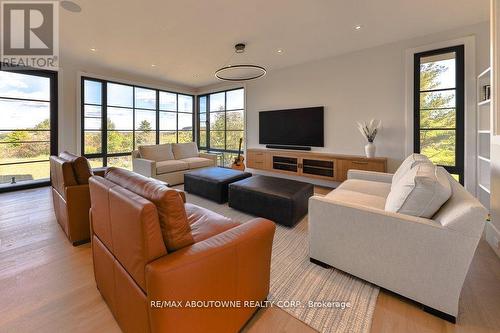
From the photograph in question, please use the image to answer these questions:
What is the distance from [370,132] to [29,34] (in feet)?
18.3

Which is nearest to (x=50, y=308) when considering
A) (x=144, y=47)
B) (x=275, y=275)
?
(x=275, y=275)

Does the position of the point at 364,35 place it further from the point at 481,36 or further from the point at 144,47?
the point at 144,47

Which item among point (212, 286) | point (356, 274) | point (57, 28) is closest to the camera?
point (212, 286)

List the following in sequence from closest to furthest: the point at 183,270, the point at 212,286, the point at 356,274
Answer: the point at 183,270 → the point at 212,286 → the point at 356,274

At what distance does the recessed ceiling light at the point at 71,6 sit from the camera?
8.46 ft

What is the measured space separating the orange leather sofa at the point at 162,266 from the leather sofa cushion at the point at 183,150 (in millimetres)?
4243

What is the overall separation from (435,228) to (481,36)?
354 centimetres

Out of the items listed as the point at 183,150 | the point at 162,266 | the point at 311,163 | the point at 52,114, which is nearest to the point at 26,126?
the point at 52,114

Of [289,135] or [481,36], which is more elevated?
[481,36]

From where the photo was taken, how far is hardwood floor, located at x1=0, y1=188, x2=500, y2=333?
1.36 metres

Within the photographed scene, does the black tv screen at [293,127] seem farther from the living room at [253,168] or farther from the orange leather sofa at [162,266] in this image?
the orange leather sofa at [162,266]

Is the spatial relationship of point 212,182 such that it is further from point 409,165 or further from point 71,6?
point 71,6

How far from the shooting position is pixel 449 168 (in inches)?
139

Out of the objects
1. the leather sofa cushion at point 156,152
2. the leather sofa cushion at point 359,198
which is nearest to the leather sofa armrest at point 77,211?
the leather sofa cushion at point 359,198
